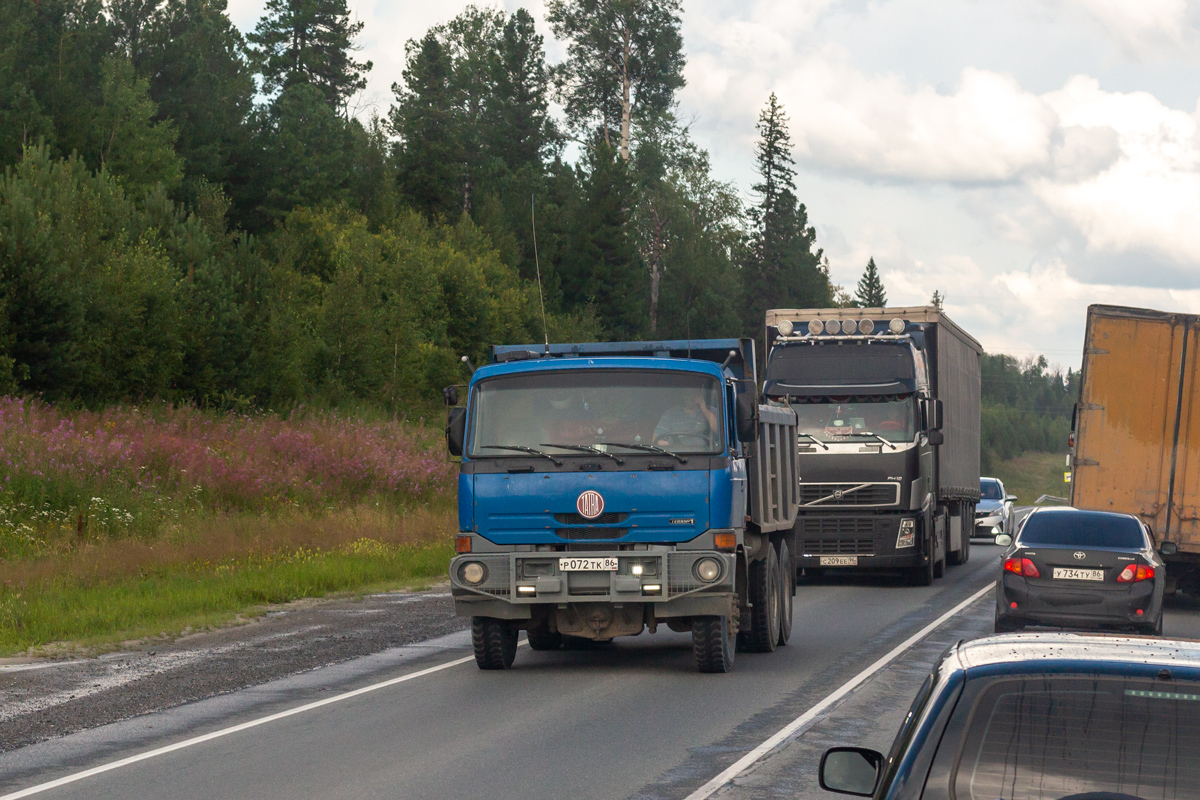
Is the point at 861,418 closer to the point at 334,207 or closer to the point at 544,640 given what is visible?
the point at 544,640

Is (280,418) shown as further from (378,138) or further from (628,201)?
(378,138)

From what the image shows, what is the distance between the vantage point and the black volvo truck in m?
22.9

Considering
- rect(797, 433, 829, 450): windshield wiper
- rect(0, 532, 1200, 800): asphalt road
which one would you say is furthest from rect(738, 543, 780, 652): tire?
rect(797, 433, 829, 450): windshield wiper

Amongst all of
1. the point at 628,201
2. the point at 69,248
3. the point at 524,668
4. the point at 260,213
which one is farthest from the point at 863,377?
the point at 628,201

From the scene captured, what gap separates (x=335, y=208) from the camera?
65.6m

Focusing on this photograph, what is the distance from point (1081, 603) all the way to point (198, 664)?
29.0 feet

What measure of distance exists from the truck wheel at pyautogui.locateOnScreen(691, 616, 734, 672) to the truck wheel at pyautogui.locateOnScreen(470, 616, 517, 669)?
169 centimetres

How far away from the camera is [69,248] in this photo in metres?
31.9

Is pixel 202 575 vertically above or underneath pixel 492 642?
underneath

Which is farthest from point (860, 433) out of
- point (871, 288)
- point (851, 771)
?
point (871, 288)

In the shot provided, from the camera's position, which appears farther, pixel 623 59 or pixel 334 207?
pixel 623 59

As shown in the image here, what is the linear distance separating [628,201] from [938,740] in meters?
73.7

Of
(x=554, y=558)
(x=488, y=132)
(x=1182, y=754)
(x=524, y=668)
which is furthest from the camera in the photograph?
(x=488, y=132)

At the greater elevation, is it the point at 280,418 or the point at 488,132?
the point at 488,132
